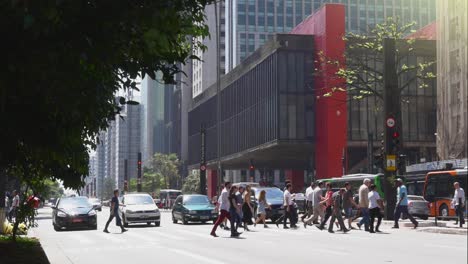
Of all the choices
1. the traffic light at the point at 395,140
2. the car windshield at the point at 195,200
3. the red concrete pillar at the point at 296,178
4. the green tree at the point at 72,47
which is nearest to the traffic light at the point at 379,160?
the traffic light at the point at 395,140

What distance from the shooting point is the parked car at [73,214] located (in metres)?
27.5

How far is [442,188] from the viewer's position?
3666 cm

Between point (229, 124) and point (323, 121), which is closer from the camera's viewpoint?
point (323, 121)

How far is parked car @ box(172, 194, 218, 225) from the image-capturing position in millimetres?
31359

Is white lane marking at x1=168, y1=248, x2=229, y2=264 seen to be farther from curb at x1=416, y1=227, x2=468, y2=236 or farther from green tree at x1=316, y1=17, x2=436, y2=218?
green tree at x1=316, y1=17, x2=436, y2=218

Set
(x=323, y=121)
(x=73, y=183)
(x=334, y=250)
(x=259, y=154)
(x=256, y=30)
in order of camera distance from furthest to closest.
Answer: (x=256, y=30) → (x=259, y=154) → (x=323, y=121) → (x=334, y=250) → (x=73, y=183)

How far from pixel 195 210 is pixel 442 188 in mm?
13555

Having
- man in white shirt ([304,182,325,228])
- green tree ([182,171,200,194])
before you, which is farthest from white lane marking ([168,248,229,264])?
green tree ([182,171,200,194])

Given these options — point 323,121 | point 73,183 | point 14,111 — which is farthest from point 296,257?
point 323,121

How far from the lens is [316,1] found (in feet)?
446

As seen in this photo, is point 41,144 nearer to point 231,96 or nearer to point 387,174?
point 387,174

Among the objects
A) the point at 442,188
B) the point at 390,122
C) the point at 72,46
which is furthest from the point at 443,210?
the point at 72,46

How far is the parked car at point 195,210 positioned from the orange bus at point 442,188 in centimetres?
1109

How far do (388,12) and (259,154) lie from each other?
7197 cm
